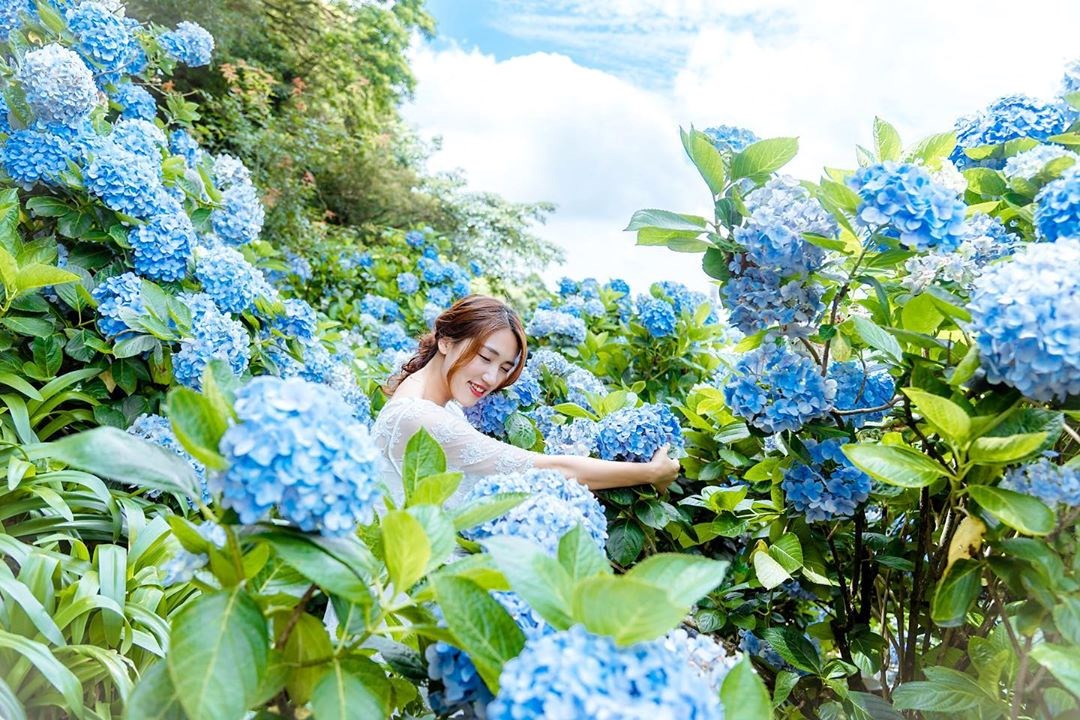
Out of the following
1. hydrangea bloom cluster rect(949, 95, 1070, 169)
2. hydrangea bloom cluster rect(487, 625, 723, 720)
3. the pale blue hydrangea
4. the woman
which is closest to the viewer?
hydrangea bloom cluster rect(487, 625, 723, 720)

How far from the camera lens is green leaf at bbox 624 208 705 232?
120 centimetres

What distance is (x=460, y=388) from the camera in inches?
96.0

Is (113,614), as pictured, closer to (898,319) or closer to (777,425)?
(777,425)

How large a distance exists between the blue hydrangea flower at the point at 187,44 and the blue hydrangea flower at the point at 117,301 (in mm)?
1185

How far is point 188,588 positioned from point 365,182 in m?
7.58

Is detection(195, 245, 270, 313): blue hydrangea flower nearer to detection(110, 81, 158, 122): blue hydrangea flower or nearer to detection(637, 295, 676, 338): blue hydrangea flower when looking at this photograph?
detection(110, 81, 158, 122): blue hydrangea flower

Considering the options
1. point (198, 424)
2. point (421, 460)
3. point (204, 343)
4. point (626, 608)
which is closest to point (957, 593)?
point (626, 608)

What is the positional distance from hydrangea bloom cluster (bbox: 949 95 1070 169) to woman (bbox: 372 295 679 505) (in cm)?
128

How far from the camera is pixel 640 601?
0.58 m

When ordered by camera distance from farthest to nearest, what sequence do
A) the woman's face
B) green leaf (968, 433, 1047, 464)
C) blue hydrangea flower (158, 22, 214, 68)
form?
blue hydrangea flower (158, 22, 214, 68), the woman's face, green leaf (968, 433, 1047, 464)

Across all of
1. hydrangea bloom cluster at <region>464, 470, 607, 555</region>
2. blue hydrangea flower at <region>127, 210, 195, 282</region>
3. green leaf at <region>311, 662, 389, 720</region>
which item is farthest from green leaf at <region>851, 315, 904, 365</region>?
blue hydrangea flower at <region>127, 210, 195, 282</region>

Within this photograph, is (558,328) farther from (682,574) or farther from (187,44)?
(682,574)

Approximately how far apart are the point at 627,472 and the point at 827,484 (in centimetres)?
50

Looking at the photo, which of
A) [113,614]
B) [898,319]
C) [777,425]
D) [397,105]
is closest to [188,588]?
[113,614]
